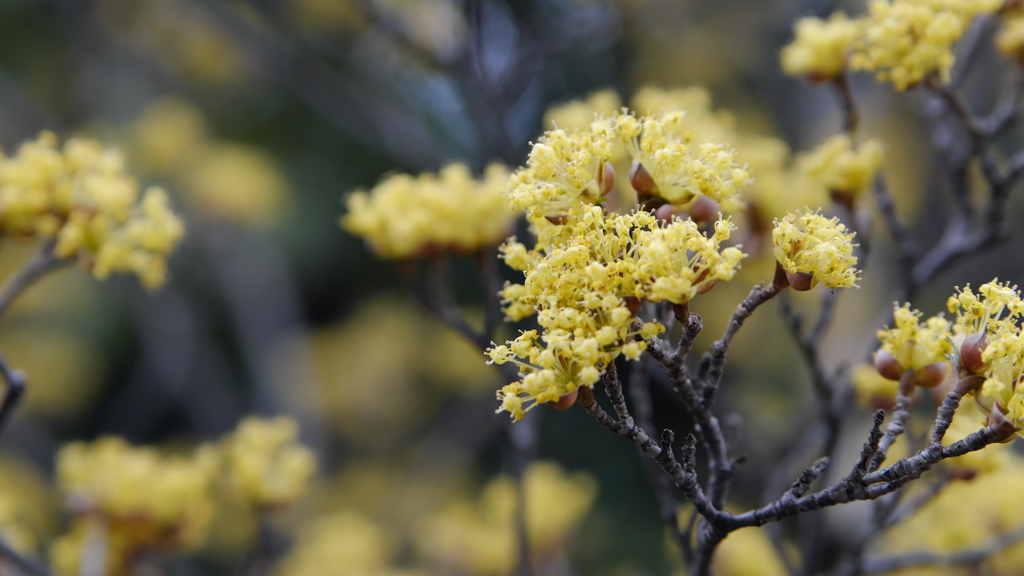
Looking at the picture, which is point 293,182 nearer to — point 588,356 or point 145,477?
point 145,477

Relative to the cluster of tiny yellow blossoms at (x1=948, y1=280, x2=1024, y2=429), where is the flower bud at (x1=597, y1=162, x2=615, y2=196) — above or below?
above

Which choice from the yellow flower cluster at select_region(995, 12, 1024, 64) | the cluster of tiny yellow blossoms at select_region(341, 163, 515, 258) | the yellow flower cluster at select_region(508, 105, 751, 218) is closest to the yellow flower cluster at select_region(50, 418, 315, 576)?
the cluster of tiny yellow blossoms at select_region(341, 163, 515, 258)

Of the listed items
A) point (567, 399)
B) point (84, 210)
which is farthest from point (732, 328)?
point (84, 210)

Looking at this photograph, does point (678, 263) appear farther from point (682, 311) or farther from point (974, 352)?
point (974, 352)

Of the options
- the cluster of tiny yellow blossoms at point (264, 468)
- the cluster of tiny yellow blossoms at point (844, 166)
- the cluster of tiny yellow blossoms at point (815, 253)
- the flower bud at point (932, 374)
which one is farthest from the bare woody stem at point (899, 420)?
the cluster of tiny yellow blossoms at point (264, 468)

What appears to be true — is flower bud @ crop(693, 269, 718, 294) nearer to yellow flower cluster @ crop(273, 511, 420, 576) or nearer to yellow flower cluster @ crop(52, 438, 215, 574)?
yellow flower cluster @ crop(52, 438, 215, 574)

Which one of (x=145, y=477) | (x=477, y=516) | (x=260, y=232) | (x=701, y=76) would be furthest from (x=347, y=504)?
(x=701, y=76)
